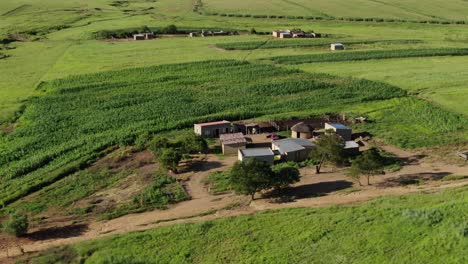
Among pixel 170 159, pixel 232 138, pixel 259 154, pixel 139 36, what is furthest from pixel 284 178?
pixel 139 36

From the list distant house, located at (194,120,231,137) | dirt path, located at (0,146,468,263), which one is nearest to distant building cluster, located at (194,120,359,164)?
distant house, located at (194,120,231,137)

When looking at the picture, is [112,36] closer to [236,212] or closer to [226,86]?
[226,86]

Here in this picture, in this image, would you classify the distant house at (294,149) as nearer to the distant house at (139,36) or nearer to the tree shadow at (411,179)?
the tree shadow at (411,179)

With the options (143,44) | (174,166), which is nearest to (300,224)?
(174,166)

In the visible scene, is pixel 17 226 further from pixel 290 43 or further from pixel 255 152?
pixel 290 43

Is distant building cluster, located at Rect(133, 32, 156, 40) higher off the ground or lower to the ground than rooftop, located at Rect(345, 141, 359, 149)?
higher

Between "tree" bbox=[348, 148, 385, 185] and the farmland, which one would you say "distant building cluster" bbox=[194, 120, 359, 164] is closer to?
the farmland
